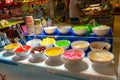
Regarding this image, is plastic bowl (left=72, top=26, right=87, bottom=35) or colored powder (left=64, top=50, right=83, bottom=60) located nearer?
colored powder (left=64, top=50, right=83, bottom=60)

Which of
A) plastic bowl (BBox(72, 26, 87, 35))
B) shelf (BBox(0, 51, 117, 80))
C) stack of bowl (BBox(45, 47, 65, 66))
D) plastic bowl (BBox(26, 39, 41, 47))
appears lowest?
shelf (BBox(0, 51, 117, 80))

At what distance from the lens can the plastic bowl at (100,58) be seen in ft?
4.07

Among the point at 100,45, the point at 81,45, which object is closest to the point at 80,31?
the point at 81,45

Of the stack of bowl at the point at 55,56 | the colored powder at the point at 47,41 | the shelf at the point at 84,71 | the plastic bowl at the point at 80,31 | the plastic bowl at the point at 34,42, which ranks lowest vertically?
the shelf at the point at 84,71

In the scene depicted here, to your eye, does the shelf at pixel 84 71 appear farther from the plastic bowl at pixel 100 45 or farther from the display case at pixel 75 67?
the plastic bowl at pixel 100 45

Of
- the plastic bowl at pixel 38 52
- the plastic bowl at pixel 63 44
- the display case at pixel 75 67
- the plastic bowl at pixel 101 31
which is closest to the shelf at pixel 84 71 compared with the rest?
the display case at pixel 75 67

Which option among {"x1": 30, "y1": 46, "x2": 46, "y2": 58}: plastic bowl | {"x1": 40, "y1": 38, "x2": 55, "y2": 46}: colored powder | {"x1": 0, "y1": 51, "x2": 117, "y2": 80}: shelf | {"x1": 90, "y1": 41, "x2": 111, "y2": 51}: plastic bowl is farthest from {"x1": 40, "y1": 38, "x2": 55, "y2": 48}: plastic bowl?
{"x1": 90, "y1": 41, "x2": 111, "y2": 51}: plastic bowl

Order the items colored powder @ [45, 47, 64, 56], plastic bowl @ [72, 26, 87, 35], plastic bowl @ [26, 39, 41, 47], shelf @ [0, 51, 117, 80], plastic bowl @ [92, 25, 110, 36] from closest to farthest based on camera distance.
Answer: shelf @ [0, 51, 117, 80]
colored powder @ [45, 47, 64, 56]
plastic bowl @ [92, 25, 110, 36]
plastic bowl @ [72, 26, 87, 35]
plastic bowl @ [26, 39, 41, 47]

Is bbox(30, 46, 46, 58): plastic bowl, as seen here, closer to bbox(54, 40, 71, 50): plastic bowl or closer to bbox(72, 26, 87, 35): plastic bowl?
bbox(54, 40, 71, 50): plastic bowl

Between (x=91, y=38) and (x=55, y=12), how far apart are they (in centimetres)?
84

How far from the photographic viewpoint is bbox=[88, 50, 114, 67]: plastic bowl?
48.8 inches

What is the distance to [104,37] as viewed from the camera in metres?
1.64

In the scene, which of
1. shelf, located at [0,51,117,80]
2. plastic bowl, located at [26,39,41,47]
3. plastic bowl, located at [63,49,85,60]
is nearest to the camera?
shelf, located at [0,51,117,80]

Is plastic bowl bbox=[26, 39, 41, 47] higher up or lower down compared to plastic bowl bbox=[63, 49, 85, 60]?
higher up
